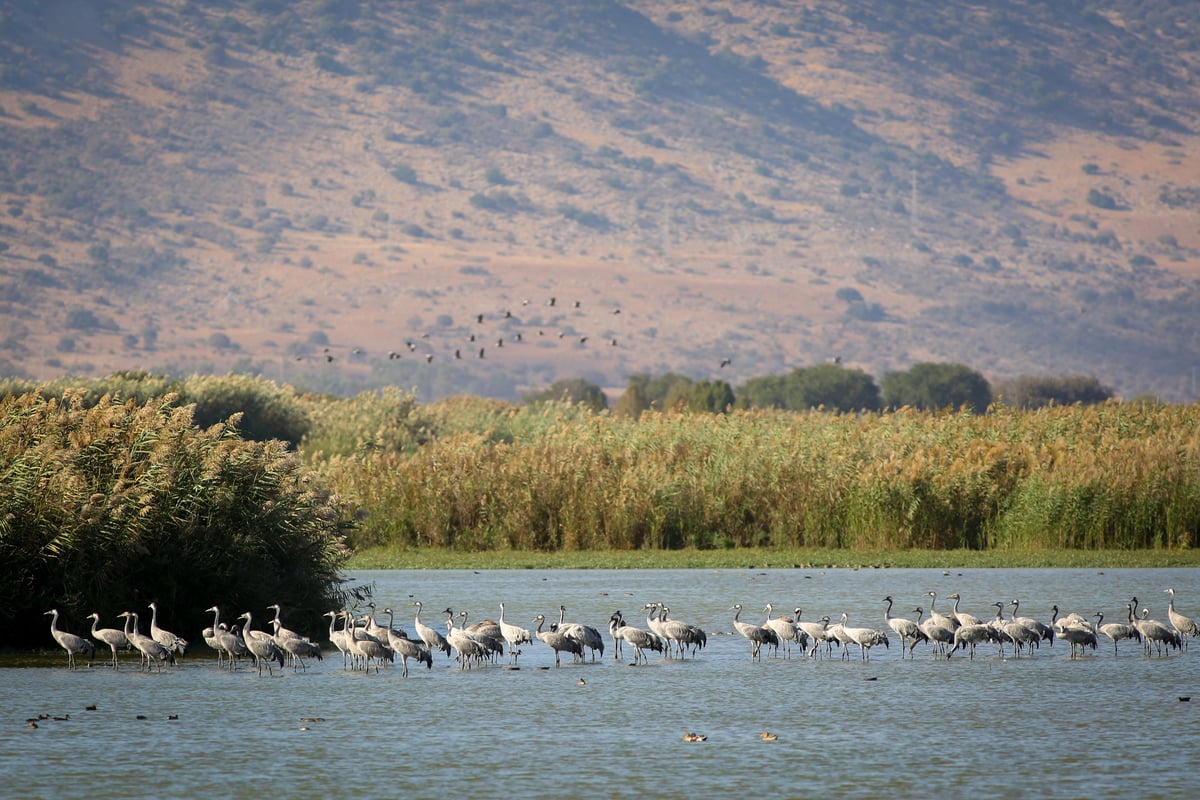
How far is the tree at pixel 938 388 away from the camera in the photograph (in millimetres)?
103688

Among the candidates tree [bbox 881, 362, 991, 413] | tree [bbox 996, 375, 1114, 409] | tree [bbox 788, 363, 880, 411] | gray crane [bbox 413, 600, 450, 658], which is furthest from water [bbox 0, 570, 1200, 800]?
tree [bbox 881, 362, 991, 413]

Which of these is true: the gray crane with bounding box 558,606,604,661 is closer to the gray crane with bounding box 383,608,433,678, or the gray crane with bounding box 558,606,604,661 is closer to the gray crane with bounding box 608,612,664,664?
the gray crane with bounding box 608,612,664,664

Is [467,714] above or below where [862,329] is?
below

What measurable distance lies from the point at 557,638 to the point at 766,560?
43.7ft

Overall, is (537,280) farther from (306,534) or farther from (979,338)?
(306,534)

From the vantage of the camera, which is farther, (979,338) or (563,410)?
(979,338)

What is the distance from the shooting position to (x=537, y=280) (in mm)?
182875

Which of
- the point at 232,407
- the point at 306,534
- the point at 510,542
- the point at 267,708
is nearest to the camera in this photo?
the point at 267,708

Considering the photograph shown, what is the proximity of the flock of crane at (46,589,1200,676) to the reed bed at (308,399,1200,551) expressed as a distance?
1211cm

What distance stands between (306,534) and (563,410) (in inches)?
1148

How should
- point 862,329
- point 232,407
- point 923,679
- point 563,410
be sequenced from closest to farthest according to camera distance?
point 923,679, point 232,407, point 563,410, point 862,329

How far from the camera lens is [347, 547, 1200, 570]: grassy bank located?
31.4m

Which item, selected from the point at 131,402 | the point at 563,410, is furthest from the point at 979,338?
the point at 131,402

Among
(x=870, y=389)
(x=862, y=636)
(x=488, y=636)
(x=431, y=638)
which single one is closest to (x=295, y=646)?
(x=431, y=638)
